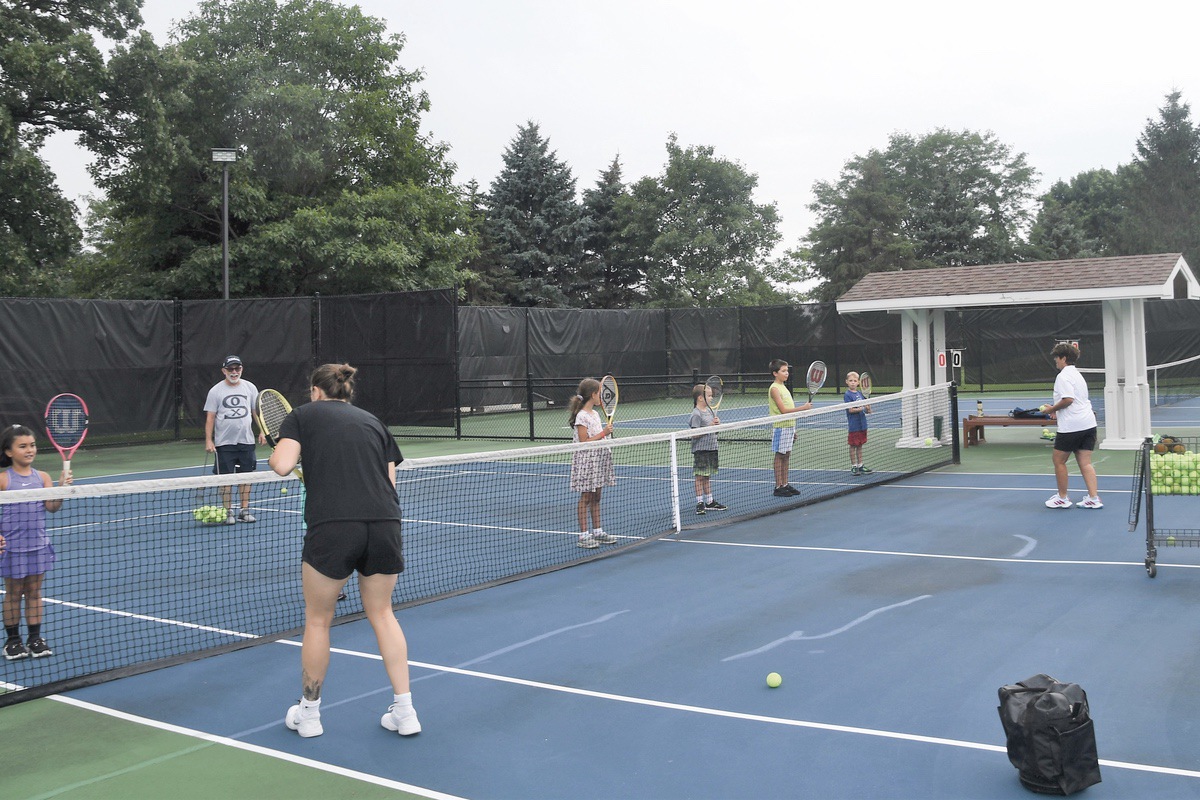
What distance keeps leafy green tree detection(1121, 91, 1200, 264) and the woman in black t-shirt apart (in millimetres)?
60230

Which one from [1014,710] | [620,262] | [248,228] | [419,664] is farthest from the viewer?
[620,262]

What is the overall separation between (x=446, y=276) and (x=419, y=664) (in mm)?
27023

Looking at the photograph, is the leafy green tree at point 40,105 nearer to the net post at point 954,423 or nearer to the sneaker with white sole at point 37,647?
the sneaker with white sole at point 37,647

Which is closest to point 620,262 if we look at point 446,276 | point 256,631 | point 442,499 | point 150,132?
point 446,276

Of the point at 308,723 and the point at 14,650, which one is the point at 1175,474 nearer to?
the point at 308,723

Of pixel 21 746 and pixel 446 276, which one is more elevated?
pixel 446 276

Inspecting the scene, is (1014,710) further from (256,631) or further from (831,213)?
(831,213)

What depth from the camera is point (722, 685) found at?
5.66 m

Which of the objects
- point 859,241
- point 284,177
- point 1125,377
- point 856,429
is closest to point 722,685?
point 856,429

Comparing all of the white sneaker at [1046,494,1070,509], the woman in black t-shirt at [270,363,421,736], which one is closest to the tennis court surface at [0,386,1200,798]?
the woman in black t-shirt at [270,363,421,736]

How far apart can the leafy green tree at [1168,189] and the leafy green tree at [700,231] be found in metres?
22.9

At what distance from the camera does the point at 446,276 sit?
3244 centimetres

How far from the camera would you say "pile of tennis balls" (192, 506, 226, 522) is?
11.5 meters

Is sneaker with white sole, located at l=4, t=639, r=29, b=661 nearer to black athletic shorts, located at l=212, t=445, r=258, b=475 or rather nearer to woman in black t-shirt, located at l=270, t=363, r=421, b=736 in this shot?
woman in black t-shirt, located at l=270, t=363, r=421, b=736
